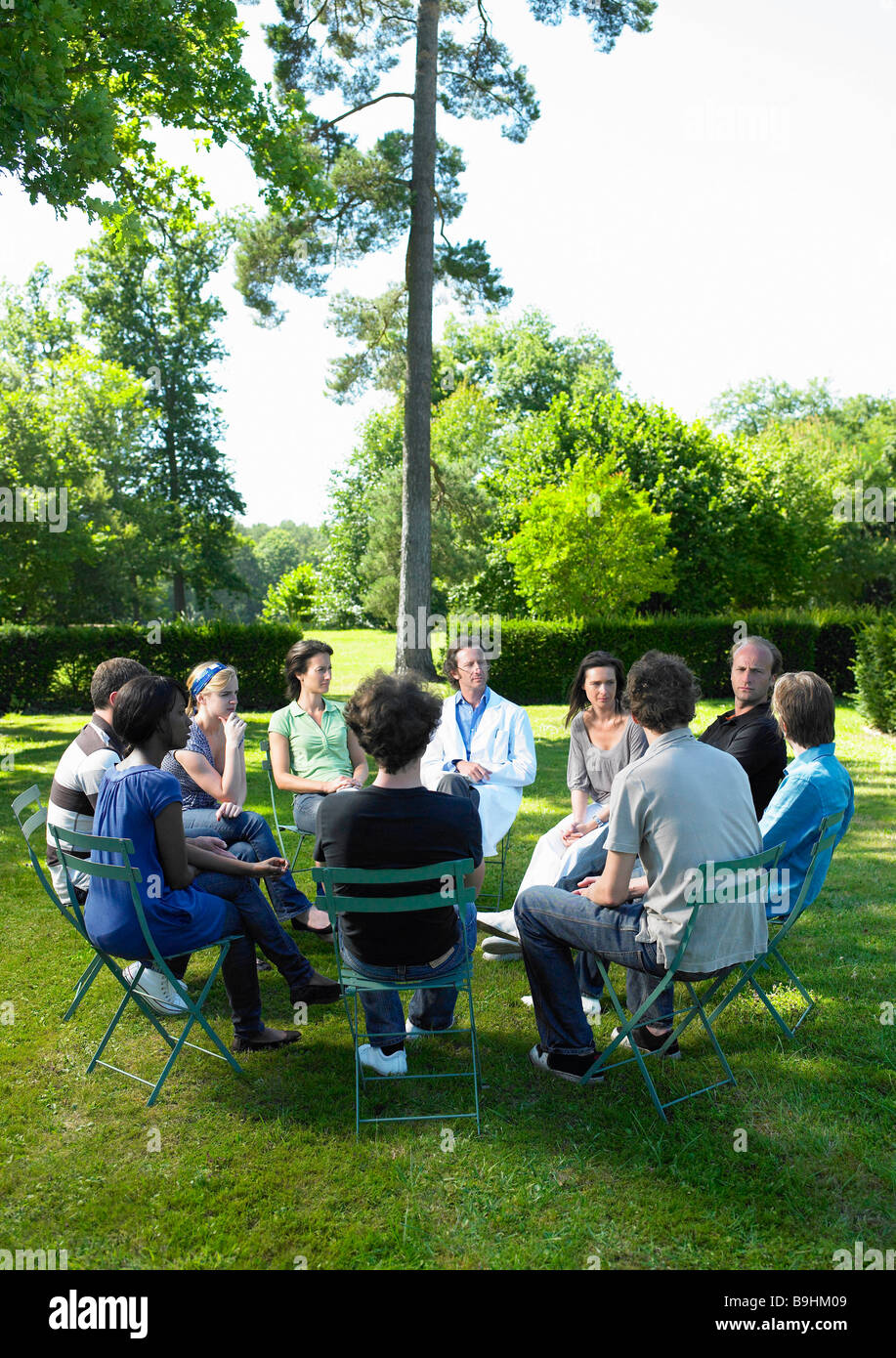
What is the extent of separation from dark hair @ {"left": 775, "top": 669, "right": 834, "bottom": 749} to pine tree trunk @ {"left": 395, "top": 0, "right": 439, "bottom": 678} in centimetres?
989

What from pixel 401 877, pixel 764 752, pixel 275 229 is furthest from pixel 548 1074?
pixel 275 229

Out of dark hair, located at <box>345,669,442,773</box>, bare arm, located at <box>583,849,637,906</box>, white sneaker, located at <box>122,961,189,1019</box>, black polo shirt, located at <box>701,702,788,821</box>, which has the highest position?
dark hair, located at <box>345,669,442,773</box>

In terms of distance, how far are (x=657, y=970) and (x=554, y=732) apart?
10313 millimetres

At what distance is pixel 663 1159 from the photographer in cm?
326

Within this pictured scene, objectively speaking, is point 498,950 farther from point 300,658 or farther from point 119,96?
point 119,96

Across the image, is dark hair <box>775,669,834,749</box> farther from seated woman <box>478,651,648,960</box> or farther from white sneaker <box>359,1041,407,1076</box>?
white sneaker <box>359,1041,407,1076</box>

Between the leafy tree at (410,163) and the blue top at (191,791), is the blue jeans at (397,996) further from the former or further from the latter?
the leafy tree at (410,163)

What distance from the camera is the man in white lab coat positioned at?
572 cm

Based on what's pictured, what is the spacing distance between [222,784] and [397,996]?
5.76 ft

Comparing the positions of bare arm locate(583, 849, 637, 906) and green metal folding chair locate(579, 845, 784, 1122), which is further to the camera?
bare arm locate(583, 849, 637, 906)

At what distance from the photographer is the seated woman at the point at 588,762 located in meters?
4.91

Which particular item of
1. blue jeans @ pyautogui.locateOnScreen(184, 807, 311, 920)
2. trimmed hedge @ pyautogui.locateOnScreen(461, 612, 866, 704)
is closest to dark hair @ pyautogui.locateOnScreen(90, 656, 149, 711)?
blue jeans @ pyautogui.locateOnScreen(184, 807, 311, 920)
